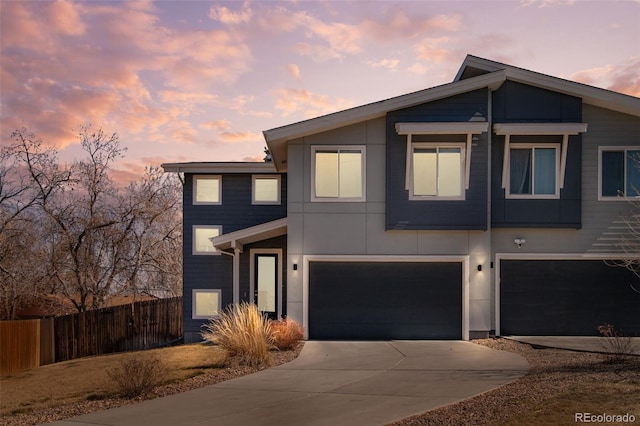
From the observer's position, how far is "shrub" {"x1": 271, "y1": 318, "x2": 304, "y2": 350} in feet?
43.3

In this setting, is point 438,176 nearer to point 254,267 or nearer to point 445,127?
point 445,127

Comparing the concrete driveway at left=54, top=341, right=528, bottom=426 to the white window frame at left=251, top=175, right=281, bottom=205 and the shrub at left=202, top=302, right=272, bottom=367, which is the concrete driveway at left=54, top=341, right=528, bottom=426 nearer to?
the shrub at left=202, top=302, right=272, bottom=367

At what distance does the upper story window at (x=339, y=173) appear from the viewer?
49.7ft

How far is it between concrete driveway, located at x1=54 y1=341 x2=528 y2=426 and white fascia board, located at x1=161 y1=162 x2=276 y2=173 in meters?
7.78

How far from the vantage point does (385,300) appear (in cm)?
1516

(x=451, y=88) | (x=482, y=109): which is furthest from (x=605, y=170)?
(x=451, y=88)

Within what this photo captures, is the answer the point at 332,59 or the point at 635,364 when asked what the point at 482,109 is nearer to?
the point at 332,59

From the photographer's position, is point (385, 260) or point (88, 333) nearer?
point (385, 260)

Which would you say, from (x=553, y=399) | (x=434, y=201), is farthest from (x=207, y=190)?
(x=553, y=399)

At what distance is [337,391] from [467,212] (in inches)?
295

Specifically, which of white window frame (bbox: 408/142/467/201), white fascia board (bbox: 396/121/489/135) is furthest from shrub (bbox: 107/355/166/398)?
white fascia board (bbox: 396/121/489/135)

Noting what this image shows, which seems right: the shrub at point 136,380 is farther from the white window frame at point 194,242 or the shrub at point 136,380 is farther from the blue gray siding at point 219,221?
the white window frame at point 194,242

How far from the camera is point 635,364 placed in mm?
9914

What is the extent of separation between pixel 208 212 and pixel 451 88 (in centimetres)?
932
